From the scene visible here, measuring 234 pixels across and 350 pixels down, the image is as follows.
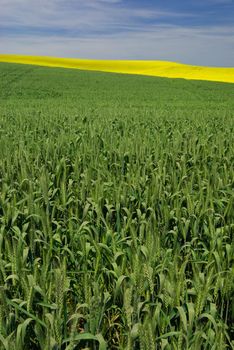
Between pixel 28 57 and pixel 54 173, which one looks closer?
pixel 54 173

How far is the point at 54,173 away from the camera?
232 inches

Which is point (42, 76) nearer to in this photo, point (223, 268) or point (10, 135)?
point (10, 135)

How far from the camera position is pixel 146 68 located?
57.2 meters

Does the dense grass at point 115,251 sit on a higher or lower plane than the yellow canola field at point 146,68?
lower

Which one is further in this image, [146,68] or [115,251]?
[146,68]

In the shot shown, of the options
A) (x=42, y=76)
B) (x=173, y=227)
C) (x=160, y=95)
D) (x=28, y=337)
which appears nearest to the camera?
(x=28, y=337)

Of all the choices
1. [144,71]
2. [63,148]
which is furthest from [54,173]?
[144,71]

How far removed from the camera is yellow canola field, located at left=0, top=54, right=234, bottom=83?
48938 millimetres

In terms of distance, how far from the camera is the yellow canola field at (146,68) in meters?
48.9

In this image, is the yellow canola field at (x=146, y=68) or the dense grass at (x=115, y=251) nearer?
the dense grass at (x=115, y=251)

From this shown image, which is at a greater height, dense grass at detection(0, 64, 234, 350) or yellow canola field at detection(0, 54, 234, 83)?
yellow canola field at detection(0, 54, 234, 83)

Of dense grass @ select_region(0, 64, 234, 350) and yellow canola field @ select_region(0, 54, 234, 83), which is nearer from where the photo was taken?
dense grass @ select_region(0, 64, 234, 350)

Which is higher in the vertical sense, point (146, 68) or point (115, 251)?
point (146, 68)

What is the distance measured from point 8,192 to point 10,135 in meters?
4.09
